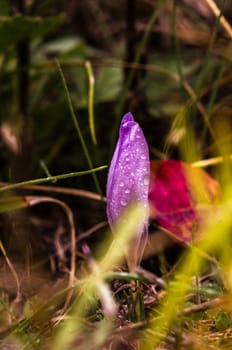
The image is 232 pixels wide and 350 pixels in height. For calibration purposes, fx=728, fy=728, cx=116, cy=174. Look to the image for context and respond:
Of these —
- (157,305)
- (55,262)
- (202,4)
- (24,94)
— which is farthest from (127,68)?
(157,305)

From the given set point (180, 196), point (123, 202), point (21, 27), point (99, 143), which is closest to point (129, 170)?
point (123, 202)

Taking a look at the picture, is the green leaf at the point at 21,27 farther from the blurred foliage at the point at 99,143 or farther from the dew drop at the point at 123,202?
the dew drop at the point at 123,202

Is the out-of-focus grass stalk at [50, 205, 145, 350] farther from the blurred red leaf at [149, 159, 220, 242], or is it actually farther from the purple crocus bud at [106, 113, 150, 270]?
the blurred red leaf at [149, 159, 220, 242]

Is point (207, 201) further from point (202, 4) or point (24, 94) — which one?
point (202, 4)

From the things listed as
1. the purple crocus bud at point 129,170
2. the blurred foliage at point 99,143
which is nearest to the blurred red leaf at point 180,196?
the blurred foliage at point 99,143

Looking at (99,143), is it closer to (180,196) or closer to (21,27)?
(21,27)

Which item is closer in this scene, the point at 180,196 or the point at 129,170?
the point at 129,170

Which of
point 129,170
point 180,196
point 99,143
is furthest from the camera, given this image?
point 99,143

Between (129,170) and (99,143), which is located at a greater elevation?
(129,170)
